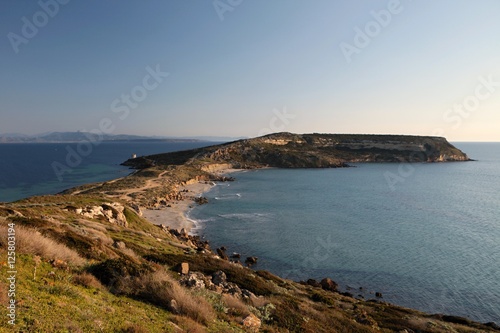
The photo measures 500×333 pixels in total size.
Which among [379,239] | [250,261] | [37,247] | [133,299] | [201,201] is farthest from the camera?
[201,201]

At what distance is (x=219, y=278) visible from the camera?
17578 mm

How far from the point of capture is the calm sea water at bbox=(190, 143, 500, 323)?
2989 cm

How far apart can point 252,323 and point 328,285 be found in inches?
766

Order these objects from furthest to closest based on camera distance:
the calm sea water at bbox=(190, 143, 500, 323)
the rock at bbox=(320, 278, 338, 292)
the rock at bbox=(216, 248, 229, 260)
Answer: the rock at bbox=(216, 248, 229, 260) < the calm sea water at bbox=(190, 143, 500, 323) < the rock at bbox=(320, 278, 338, 292)

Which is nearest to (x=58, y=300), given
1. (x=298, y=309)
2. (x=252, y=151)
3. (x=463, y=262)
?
(x=298, y=309)

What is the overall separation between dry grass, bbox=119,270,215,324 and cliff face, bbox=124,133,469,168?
392 feet

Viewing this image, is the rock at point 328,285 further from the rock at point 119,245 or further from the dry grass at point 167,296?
the dry grass at point 167,296

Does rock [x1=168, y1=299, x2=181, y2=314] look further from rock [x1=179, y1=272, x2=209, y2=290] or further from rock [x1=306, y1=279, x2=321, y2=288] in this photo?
rock [x1=306, y1=279, x2=321, y2=288]

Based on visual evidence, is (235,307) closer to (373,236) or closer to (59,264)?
(59,264)

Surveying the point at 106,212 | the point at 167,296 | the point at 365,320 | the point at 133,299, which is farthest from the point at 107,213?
the point at 365,320

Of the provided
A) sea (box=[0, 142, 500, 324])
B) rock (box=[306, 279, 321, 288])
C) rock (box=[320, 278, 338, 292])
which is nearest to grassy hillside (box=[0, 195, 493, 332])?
rock (box=[320, 278, 338, 292])

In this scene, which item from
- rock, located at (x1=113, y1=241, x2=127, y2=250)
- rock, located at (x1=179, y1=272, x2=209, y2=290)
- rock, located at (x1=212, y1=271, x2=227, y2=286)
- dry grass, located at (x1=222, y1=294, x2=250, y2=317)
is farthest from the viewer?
→ rock, located at (x1=113, y1=241, x2=127, y2=250)

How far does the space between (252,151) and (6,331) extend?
154992 mm

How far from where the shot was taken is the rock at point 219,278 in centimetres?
1716
